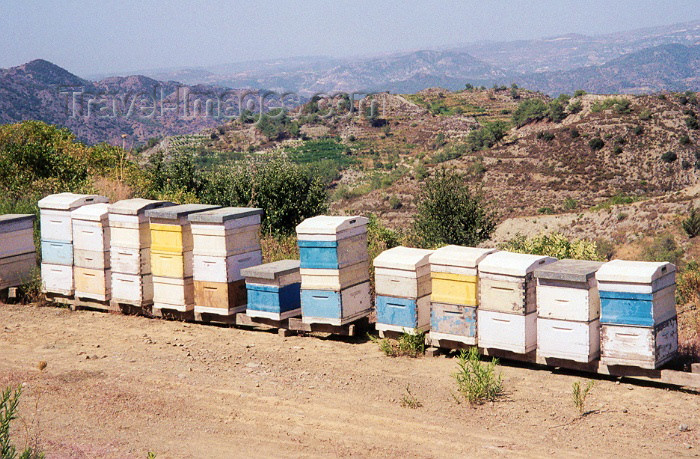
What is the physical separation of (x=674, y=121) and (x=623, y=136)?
542cm

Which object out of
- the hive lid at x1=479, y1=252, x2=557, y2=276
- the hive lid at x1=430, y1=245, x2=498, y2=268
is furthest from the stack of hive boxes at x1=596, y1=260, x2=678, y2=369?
the hive lid at x1=430, y1=245, x2=498, y2=268

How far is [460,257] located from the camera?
29.0 ft

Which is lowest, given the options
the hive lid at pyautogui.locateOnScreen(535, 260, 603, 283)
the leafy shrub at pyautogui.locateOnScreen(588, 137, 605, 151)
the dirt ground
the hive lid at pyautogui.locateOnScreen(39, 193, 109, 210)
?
the dirt ground

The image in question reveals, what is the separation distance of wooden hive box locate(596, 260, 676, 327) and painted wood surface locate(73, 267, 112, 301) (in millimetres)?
7450

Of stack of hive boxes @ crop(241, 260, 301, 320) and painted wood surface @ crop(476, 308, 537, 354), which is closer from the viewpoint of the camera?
painted wood surface @ crop(476, 308, 537, 354)

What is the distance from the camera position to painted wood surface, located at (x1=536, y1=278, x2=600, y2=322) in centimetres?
799

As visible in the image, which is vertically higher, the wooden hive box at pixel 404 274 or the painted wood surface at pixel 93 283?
the wooden hive box at pixel 404 274

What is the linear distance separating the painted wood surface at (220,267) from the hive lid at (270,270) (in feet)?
0.81

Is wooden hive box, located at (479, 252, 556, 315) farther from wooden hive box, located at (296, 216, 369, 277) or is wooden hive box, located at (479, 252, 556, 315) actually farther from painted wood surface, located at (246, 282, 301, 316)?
painted wood surface, located at (246, 282, 301, 316)

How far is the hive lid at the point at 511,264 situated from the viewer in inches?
331

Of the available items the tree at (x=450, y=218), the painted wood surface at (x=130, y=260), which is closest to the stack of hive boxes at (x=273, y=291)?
the painted wood surface at (x=130, y=260)

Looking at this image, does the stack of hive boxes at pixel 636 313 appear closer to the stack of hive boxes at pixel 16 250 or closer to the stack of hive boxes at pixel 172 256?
the stack of hive boxes at pixel 172 256

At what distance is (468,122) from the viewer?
9381cm

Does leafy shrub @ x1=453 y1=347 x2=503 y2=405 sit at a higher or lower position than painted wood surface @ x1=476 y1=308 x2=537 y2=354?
lower
